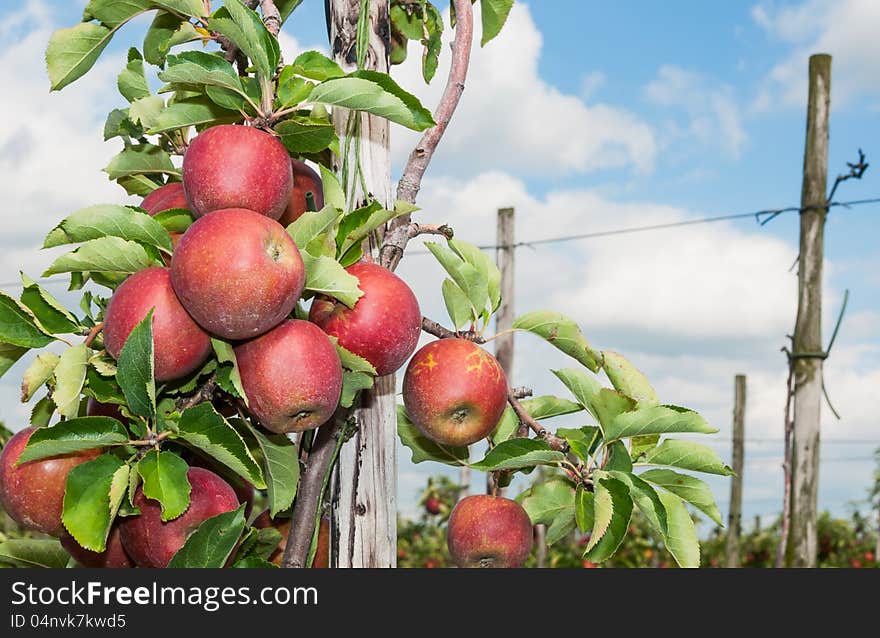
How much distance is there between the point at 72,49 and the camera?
1150 mm

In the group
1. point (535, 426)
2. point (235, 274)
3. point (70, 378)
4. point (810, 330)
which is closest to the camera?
point (235, 274)

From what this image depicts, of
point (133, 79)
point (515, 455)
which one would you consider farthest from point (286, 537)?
point (133, 79)

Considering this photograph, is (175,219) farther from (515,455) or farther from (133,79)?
(515,455)

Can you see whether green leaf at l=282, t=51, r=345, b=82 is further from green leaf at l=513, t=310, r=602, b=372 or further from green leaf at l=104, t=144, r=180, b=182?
green leaf at l=513, t=310, r=602, b=372

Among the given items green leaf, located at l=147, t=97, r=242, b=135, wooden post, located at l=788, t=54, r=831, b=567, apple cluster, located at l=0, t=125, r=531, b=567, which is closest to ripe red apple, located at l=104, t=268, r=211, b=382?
apple cluster, located at l=0, t=125, r=531, b=567

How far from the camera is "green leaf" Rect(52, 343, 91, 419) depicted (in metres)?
0.95

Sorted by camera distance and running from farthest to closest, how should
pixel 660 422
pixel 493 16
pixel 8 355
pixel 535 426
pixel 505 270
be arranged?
pixel 505 270, pixel 493 16, pixel 535 426, pixel 660 422, pixel 8 355

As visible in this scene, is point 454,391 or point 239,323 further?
point 454,391

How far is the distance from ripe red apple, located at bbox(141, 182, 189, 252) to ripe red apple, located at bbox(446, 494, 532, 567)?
0.64 meters

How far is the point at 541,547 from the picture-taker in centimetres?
568

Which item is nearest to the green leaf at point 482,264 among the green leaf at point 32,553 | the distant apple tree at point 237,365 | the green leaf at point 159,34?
the distant apple tree at point 237,365

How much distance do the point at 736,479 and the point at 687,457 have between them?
16.2ft

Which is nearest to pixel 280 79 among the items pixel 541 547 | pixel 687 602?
pixel 687 602

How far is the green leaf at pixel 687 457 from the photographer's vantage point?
4.03 ft
